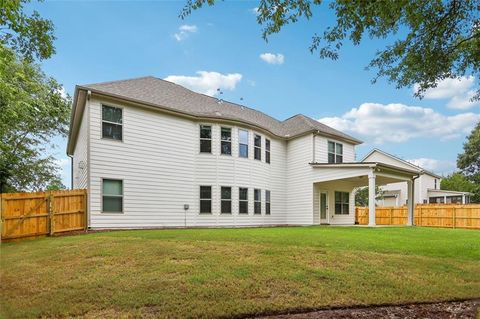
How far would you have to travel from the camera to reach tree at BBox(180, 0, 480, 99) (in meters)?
5.11

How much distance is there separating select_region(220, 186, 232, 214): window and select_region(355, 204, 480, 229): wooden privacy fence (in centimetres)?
1442

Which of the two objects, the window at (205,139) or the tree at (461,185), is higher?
the window at (205,139)

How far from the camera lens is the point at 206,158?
16.0 metres

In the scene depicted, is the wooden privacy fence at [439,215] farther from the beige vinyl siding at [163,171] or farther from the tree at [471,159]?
the tree at [471,159]

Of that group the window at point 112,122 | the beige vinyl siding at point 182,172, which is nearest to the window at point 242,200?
the beige vinyl siding at point 182,172

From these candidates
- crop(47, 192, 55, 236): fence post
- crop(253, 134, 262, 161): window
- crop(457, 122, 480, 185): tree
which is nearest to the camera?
crop(47, 192, 55, 236): fence post

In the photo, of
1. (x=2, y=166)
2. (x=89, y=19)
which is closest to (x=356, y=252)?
(x=89, y=19)

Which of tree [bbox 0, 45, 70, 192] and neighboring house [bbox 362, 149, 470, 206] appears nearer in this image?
tree [bbox 0, 45, 70, 192]

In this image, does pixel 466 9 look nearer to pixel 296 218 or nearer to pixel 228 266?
pixel 228 266

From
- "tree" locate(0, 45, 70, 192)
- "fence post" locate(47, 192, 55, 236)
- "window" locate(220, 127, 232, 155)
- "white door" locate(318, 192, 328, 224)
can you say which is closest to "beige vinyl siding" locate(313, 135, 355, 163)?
"white door" locate(318, 192, 328, 224)

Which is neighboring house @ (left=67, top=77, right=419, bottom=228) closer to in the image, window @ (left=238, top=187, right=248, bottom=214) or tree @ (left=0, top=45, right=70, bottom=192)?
window @ (left=238, top=187, right=248, bottom=214)

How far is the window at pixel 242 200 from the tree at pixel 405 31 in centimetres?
1046

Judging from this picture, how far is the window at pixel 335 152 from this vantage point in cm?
2008

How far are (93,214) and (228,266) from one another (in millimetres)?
8176
